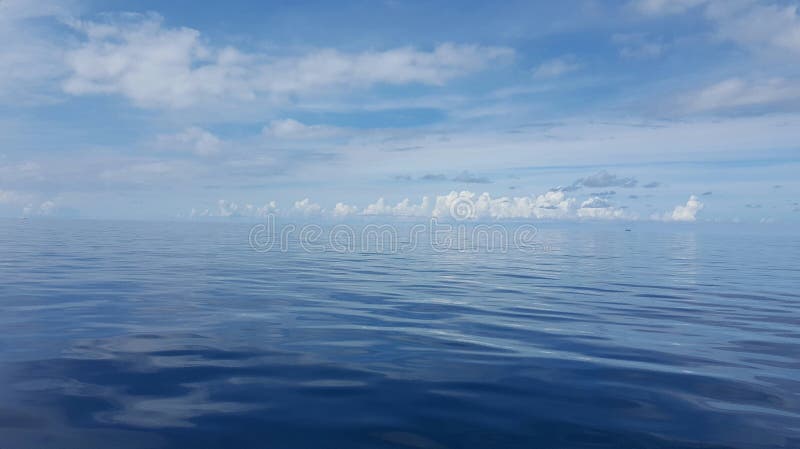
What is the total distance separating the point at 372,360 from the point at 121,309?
10.7 m

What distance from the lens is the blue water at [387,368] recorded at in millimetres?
8031

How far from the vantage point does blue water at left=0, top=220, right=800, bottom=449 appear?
26.3 feet

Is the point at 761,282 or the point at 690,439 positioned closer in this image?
the point at 690,439

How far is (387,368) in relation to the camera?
37.5 feet

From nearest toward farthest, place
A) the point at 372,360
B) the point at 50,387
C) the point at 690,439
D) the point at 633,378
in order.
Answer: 1. the point at 690,439
2. the point at 50,387
3. the point at 633,378
4. the point at 372,360

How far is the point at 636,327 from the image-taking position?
16.8m

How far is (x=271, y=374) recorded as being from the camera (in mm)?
10828

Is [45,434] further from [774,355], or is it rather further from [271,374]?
[774,355]

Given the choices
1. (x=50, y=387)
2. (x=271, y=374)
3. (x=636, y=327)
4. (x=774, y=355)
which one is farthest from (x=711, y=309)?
(x=50, y=387)

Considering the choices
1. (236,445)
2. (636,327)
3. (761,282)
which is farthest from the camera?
(761,282)

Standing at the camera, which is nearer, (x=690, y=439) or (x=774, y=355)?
(x=690, y=439)

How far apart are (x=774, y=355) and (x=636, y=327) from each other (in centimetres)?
399

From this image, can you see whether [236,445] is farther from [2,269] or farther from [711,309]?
[2,269]

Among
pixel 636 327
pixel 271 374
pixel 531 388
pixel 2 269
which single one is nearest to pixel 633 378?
pixel 531 388
